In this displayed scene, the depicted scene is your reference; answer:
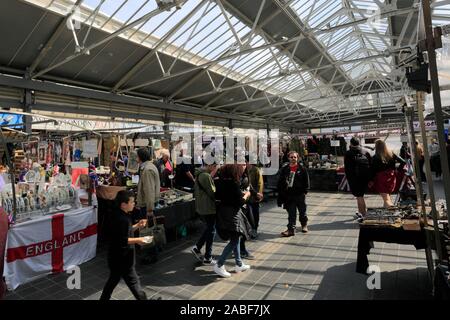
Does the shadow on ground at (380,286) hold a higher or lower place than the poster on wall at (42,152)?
lower

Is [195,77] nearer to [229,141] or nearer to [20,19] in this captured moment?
[229,141]

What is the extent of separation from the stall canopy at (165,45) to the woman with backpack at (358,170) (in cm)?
175

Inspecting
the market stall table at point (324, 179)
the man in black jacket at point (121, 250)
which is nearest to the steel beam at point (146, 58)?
the man in black jacket at point (121, 250)

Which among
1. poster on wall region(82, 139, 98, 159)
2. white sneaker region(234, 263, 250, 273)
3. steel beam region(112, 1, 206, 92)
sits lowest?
white sneaker region(234, 263, 250, 273)

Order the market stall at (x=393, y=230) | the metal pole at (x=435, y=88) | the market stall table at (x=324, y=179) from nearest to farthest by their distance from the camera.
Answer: the metal pole at (x=435, y=88), the market stall at (x=393, y=230), the market stall table at (x=324, y=179)

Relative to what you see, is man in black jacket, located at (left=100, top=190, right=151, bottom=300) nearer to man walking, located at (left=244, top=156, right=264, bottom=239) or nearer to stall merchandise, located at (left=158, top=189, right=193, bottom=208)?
stall merchandise, located at (left=158, top=189, right=193, bottom=208)

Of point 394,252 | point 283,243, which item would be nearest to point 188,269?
point 283,243

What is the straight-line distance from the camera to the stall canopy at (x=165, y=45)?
5.95m

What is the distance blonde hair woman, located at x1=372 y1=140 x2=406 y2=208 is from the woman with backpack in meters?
0.19

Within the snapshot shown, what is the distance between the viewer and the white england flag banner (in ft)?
10.8

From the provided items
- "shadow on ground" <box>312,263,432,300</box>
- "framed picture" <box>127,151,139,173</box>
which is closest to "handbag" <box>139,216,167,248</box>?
"shadow on ground" <box>312,263,432,300</box>

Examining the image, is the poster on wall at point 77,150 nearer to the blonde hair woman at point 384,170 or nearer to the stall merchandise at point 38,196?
the stall merchandise at point 38,196

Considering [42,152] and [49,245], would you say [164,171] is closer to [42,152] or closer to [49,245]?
[42,152]

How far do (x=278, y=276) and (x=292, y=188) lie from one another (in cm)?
182
